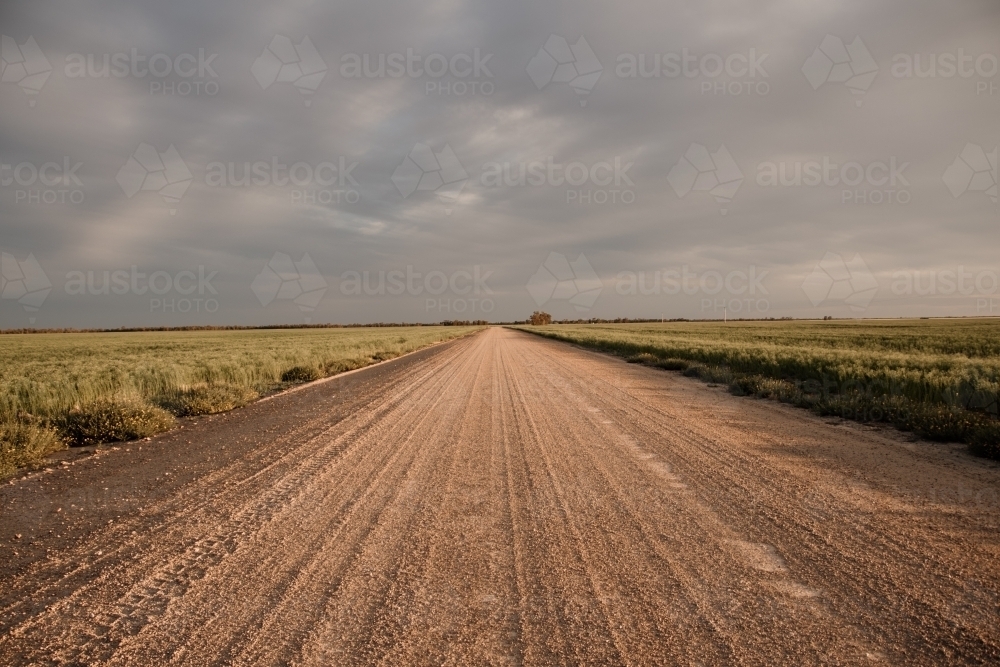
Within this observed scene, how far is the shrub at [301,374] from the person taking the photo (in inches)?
587

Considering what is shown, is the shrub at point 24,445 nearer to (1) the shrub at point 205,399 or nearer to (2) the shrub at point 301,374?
(1) the shrub at point 205,399

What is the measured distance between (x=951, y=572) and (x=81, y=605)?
4.85m

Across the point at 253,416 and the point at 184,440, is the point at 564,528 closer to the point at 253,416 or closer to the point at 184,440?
the point at 184,440

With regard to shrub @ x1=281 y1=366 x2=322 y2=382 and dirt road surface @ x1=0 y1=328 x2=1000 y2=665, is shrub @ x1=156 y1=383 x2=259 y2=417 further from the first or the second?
shrub @ x1=281 y1=366 x2=322 y2=382

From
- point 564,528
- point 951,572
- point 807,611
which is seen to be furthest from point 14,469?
point 951,572

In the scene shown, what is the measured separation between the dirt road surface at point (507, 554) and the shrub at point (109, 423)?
84 centimetres

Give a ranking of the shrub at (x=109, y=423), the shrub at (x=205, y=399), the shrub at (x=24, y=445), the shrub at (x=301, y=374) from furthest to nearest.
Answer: the shrub at (x=301, y=374)
the shrub at (x=205, y=399)
the shrub at (x=109, y=423)
the shrub at (x=24, y=445)

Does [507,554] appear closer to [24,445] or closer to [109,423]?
[24,445]

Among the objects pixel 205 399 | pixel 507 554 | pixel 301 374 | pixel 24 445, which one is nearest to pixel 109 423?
pixel 24 445

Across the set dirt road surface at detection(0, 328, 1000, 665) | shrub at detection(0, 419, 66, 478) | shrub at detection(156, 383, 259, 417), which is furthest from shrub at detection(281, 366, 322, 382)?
dirt road surface at detection(0, 328, 1000, 665)

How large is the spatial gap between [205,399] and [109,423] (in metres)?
2.20

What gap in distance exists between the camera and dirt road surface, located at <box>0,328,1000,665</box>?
226cm

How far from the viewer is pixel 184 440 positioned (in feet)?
22.5

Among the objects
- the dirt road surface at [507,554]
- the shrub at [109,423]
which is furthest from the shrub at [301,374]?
the dirt road surface at [507,554]
